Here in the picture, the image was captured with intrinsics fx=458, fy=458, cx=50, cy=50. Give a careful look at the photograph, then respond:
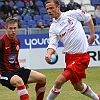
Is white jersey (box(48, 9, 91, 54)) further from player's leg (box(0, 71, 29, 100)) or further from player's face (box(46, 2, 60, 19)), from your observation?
player's leg (box(0, 71, 29, 100))

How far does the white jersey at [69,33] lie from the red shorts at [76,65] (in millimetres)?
99

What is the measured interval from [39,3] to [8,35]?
1687 cm

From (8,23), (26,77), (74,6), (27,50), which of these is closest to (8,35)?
(8,23)

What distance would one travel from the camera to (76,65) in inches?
347

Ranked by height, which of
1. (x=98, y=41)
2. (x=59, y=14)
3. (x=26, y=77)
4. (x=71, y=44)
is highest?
(x=59, y=14)

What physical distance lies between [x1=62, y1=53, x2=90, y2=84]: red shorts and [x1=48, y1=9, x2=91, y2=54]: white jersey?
0.33 feet

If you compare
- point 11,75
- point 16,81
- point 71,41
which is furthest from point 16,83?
point 71,41

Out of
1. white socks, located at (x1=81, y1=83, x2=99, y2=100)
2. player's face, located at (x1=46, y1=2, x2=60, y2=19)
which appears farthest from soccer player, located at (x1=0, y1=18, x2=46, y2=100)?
white socks, located at (x1=81, y1=83, x2=99, y2=100)

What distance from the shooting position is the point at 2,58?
883 cm

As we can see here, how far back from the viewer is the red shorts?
8.77m

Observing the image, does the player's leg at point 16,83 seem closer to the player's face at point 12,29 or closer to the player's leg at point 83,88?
the player's face at point 12,29

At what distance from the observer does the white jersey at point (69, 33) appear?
8891mm

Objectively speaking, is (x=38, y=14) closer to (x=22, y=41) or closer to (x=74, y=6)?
(x=74, y=6)

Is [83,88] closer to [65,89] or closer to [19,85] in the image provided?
[19,85]
